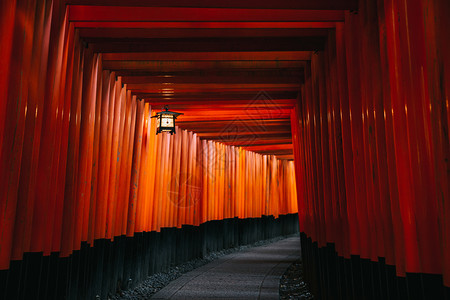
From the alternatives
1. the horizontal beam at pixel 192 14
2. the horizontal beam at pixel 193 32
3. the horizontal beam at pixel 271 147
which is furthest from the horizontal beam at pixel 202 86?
the horizontal beam at pixel 271 147

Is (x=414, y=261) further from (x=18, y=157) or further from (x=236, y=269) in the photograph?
(x=236, y=269)

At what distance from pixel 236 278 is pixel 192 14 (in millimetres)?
5875

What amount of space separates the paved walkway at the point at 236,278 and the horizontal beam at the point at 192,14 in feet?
15.1

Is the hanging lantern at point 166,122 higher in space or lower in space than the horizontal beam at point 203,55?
lower

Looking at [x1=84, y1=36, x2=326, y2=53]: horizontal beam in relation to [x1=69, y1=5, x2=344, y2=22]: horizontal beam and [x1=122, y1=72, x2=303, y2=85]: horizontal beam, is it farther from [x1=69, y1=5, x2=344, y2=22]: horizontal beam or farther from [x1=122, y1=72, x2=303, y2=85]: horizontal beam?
Result: [x1=122, y1=72, x2=303, y2=85]: horizontal beam

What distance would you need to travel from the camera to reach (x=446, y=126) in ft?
7.72

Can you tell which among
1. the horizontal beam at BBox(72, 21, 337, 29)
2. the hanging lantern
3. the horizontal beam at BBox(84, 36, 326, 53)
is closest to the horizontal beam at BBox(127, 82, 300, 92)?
the hanging lantern

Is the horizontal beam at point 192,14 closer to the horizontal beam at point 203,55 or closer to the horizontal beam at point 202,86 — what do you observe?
the horizontal beam at point 203,55

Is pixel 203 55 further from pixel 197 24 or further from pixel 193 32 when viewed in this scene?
pixel 197 24

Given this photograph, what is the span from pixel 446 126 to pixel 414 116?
38 centimetres

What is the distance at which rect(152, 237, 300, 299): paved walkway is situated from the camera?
7035 millimetres

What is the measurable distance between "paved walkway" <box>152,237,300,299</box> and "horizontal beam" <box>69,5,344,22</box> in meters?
4.59

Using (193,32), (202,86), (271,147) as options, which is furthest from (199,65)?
(271,147)

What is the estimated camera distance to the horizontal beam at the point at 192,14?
4.71m
